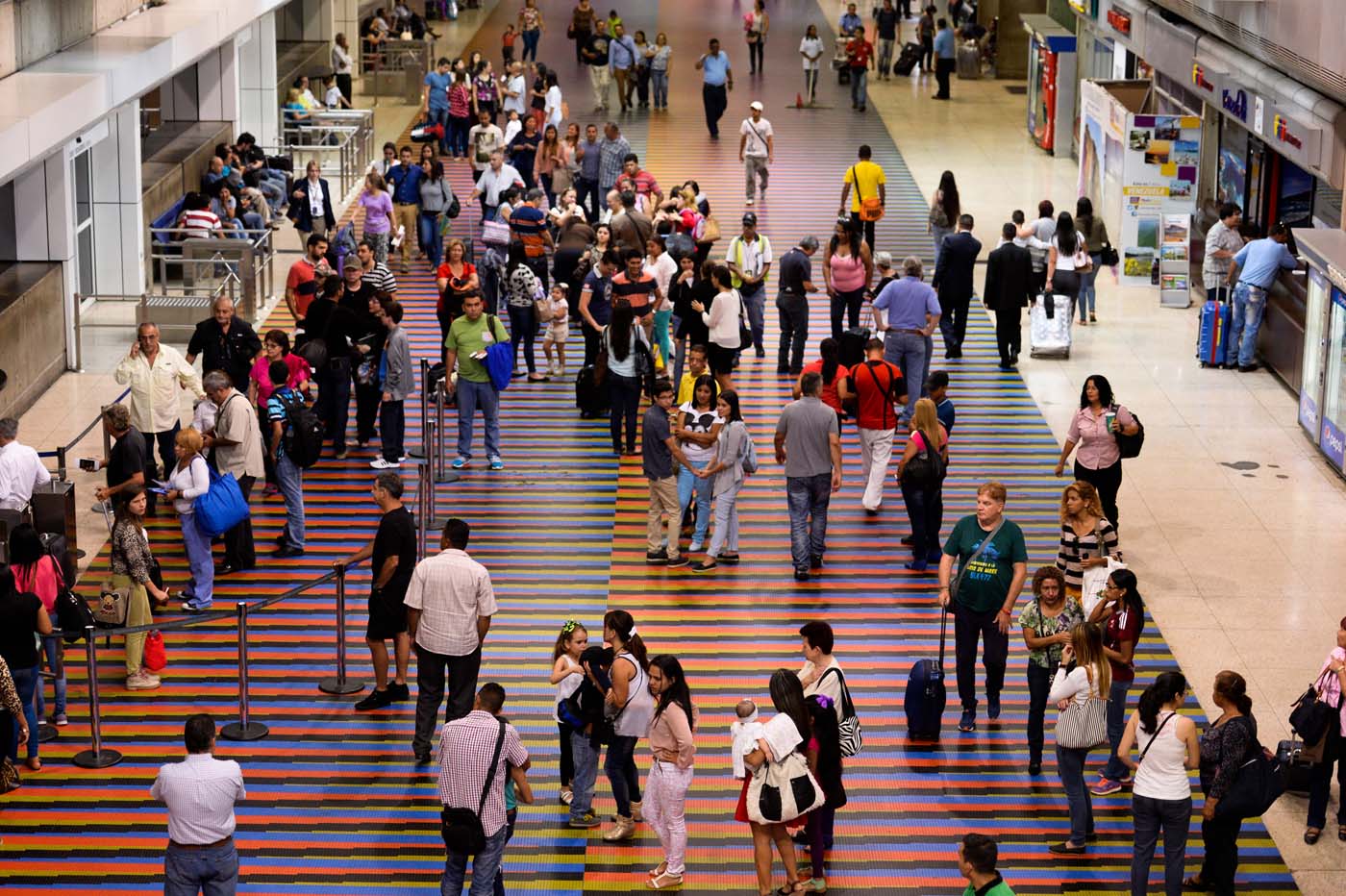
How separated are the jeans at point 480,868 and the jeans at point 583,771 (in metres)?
1.25

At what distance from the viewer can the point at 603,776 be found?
1153 cm

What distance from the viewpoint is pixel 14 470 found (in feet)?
43.4

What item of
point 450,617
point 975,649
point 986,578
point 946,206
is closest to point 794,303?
point 946,206

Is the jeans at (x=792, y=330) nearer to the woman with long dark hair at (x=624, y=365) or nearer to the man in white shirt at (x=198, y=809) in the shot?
the woman with long dark hair at (x=624, y=365)

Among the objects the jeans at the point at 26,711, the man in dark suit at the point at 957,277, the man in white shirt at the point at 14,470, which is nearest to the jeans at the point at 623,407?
the man in dark suit at the point at 957,277

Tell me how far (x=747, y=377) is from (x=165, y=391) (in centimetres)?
627

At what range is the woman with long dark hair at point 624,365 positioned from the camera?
1609 centimetres

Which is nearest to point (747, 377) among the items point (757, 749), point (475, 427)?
point (475, 427)

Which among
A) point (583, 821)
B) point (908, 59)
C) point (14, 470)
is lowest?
point (583, 821)

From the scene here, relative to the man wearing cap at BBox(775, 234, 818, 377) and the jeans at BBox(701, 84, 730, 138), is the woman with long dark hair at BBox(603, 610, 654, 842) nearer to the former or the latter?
the man wearing cap at BBox(775, 234, 818, 377)

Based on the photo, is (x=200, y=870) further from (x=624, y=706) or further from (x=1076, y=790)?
(x=1076, y=790)

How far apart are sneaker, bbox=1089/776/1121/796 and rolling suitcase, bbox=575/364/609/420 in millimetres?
7800

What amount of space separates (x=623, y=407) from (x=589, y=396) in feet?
4.32

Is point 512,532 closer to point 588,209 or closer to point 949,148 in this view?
point 588,209
